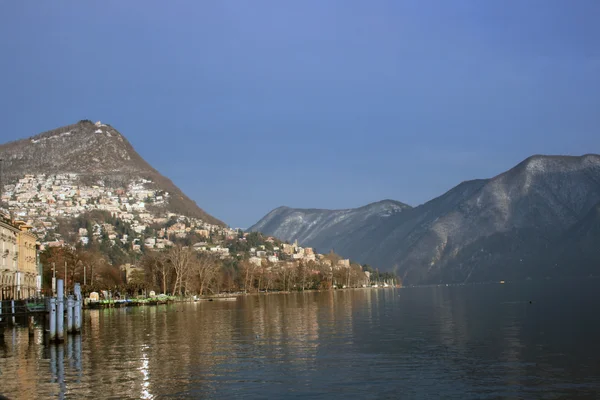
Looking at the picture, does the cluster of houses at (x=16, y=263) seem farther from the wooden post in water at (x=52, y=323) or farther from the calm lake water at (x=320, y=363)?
the wooden post in water at (x=52, y=323)

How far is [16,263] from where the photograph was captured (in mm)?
95188

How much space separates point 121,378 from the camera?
32.3m

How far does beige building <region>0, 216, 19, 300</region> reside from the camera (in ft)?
280

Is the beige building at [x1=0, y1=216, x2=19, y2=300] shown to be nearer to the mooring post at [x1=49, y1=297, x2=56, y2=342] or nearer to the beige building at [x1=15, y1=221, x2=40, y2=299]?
the beige building at [x1=15, y1=221, x2=40, y2=299]

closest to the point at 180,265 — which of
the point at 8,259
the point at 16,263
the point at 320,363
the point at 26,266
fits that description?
the point at 26,266

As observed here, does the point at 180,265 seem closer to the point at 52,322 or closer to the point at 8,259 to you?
the point at 8,259

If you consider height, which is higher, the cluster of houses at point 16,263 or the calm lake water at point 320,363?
the cluster of houses at point 16,263

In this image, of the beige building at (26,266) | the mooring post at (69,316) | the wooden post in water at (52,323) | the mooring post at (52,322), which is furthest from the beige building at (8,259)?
the wooden post in water at (52,323)

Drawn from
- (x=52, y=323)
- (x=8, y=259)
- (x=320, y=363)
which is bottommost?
(x=320, y=363)

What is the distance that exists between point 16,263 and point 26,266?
397 inches

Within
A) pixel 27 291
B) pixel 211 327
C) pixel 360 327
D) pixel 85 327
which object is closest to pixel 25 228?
pixel 27 291

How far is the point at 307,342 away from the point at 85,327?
30163 mm

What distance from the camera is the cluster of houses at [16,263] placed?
86.7 metres

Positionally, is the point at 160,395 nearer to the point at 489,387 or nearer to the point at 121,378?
the point at 121,378
